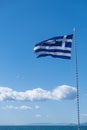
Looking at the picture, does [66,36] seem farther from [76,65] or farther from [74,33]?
[76,65]

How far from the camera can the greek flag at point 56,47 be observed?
23203 mm

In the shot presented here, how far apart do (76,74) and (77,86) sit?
90cm

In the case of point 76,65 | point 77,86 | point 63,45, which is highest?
point 63,45

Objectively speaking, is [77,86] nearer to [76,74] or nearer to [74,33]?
[76,74]

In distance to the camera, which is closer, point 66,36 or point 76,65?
point 76,65

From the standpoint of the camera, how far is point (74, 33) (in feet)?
77.5

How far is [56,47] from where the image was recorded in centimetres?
2350

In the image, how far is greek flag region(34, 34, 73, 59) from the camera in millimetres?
23203

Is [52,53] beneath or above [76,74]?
above

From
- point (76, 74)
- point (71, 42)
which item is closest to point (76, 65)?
point (76, 74)

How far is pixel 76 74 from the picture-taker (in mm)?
22250

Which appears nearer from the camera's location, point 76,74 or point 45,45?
point 76,74

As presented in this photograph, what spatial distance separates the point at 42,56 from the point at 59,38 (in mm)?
1724

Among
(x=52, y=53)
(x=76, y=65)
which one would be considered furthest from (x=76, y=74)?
(x=52, y=53)
